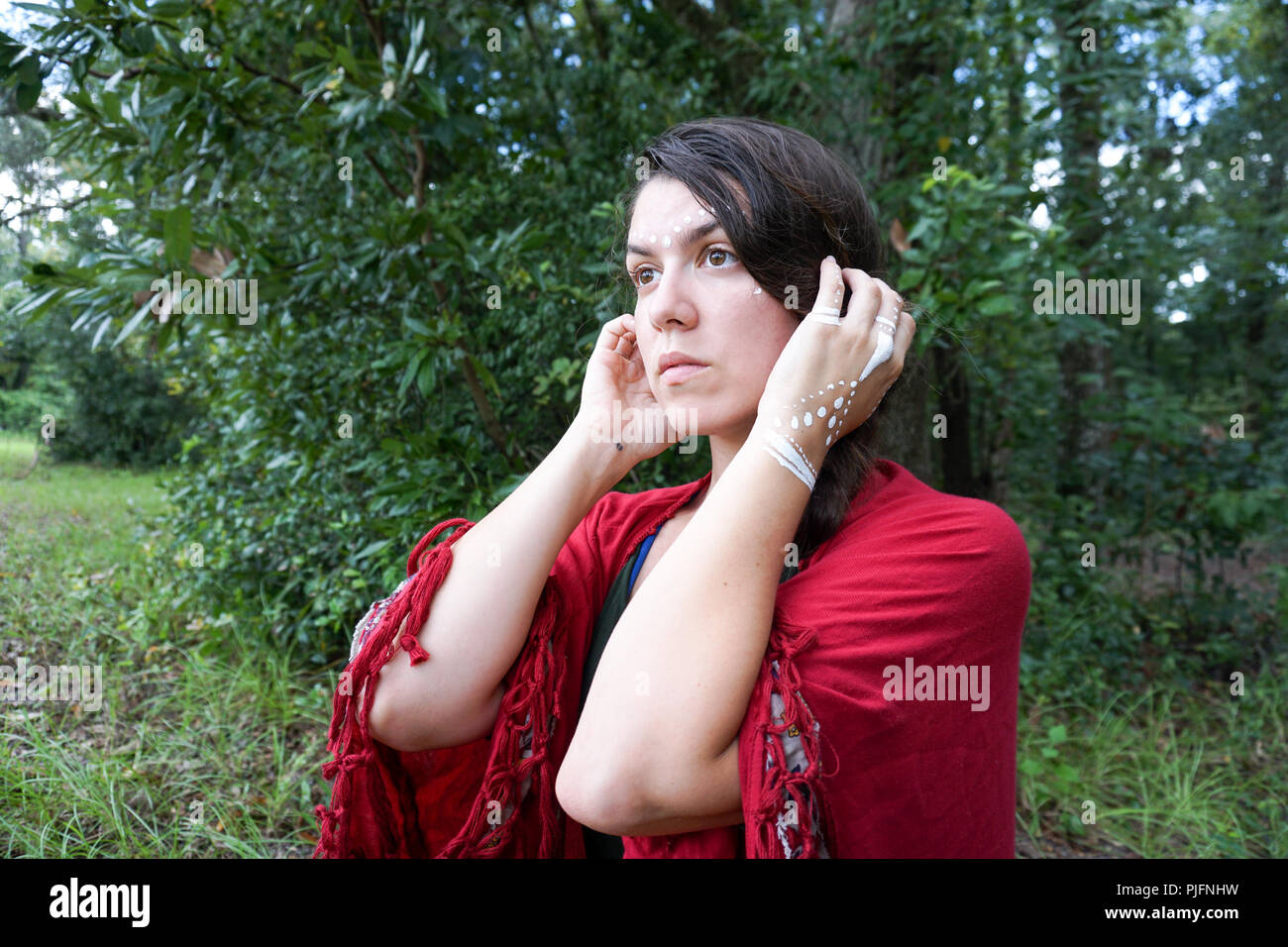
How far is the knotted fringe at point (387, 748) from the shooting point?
1.29 metres

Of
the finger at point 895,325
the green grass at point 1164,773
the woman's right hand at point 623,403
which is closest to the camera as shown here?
the finger at point 895,325

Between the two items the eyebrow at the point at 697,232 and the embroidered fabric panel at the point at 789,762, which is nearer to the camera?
the embroidered fabric panel at the point at 789,762

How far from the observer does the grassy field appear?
6.98 feet

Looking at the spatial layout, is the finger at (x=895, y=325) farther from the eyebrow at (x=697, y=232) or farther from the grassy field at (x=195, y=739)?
the grassy field at (x=195, y=739)

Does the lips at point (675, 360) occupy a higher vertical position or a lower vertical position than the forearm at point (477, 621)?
higher

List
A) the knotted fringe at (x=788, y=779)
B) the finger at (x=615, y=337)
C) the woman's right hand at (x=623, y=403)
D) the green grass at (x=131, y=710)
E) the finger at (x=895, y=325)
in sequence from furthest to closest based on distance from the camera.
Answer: the green grass at (x=131, y=710) → the finger at (x=615, y=337) → the woman's right hand at (x=623, y=403) → the finger at (x=895, y=325) → the knotted fringe at (x=788, y=779)

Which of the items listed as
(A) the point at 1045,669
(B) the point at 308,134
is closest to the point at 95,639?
(B) the point at 308,134

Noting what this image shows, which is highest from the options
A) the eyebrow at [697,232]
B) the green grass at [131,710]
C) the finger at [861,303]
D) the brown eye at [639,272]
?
the eyebrow at [697,232]

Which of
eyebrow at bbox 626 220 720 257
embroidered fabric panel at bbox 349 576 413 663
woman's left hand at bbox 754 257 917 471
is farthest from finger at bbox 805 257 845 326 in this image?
embroidered fabric panel at bbox 349 576 413 663

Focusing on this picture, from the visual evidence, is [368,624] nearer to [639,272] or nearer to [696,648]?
[696,648]

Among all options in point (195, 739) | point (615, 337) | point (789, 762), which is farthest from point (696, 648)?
point (195, 739)

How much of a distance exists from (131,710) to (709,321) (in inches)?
89.4

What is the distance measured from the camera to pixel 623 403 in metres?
1.55

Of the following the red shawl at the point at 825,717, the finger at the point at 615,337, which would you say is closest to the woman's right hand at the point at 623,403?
the finger at the point at 615,337
